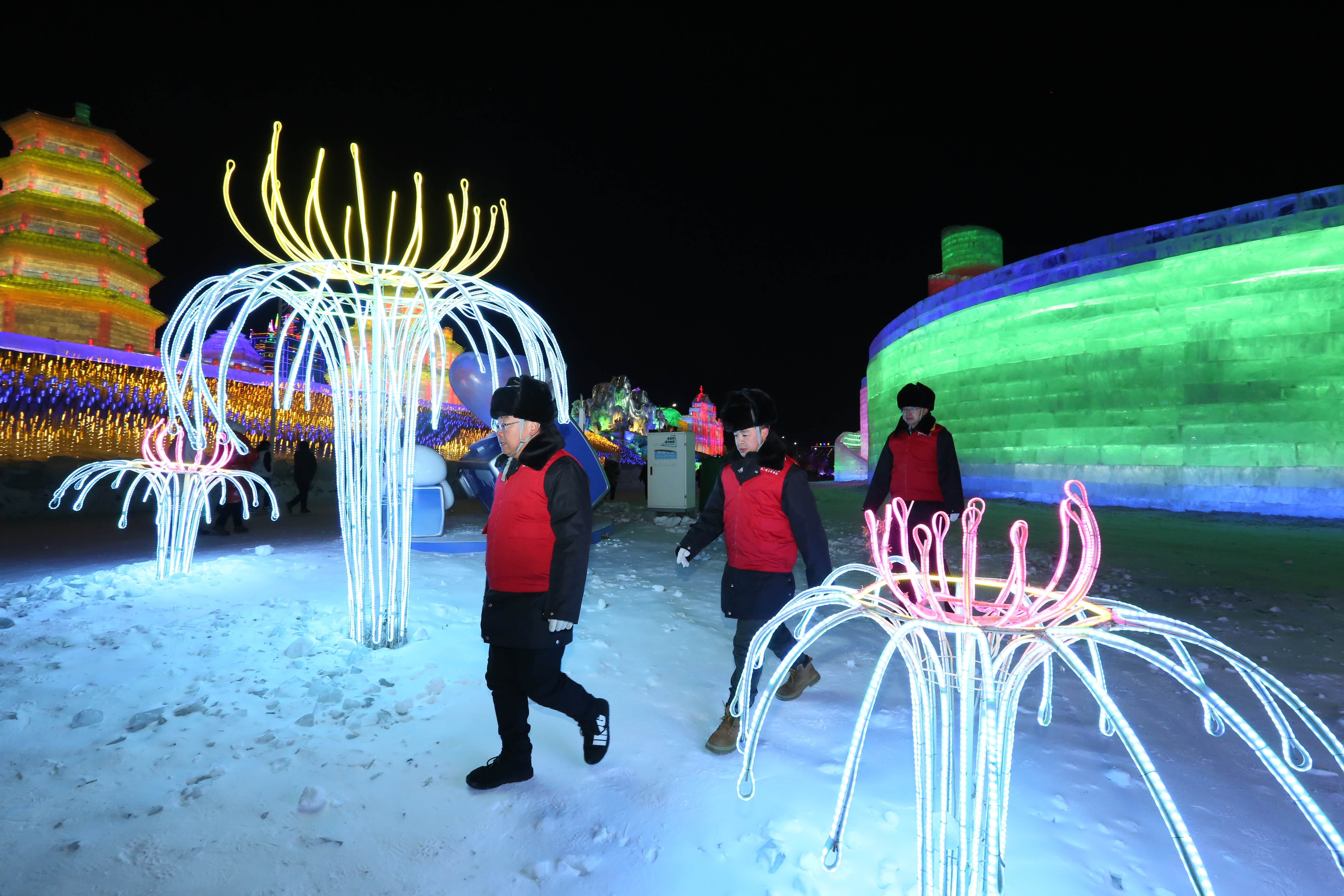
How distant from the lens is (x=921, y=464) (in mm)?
4551

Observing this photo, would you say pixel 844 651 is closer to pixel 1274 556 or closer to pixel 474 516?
pixel 1274 556

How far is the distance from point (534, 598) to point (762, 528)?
3.80 feet

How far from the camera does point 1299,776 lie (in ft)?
9.12

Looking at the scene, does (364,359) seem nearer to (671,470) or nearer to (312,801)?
(312,801)

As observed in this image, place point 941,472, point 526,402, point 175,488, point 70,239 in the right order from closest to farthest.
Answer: point 526,402
point 941,472
point 175,488
point 70,239

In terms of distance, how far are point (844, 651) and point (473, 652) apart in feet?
8.08

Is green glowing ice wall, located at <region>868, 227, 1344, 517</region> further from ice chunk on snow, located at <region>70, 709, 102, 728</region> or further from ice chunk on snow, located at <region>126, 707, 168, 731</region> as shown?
ice chunk on snow, located at <region>70, 709, 102, 728</region>

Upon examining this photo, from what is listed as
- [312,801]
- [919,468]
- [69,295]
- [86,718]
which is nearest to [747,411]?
[919,468]

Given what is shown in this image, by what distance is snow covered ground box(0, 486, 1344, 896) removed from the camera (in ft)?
6.75

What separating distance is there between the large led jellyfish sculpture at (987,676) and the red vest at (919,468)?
8.85 feet

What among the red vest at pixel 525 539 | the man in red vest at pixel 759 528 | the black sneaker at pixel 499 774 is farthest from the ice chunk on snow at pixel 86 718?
the man in red vest at pixel 759 528

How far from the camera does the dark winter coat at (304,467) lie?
13188 mm

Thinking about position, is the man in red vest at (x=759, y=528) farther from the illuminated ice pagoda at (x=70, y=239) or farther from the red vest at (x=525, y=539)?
the illuminated ice pagoda at (x=70, y=239)

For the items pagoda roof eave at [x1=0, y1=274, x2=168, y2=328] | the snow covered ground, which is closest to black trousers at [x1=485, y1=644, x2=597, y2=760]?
the snow covered ground
